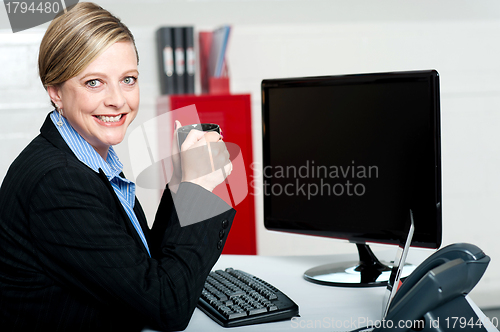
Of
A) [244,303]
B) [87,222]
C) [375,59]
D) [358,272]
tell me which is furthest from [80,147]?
[375,59]

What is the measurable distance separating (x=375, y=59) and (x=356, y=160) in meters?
1.99

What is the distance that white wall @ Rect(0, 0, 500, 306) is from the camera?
112 inches

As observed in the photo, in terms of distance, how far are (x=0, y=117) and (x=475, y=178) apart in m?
2.86

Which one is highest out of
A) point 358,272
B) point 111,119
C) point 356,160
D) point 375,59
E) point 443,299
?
point 375,59

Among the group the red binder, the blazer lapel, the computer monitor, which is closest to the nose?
the blazer lapel

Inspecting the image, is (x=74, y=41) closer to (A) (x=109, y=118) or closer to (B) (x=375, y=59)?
(A) (x=109, y=118)

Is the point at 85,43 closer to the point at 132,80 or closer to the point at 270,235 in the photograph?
the point at 132,80

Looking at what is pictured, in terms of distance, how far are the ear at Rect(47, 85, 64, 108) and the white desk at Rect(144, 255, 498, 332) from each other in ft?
1.73

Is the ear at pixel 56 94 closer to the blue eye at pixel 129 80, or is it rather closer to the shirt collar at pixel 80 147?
the shirt collar at pixel 80 147

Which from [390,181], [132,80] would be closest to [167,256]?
[132,80]

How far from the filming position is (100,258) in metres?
0.86

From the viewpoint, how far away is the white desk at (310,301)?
950mm

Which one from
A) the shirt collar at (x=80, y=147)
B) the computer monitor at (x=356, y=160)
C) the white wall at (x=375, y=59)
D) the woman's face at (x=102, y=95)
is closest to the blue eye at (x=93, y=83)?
the woman's face at (x=102, y=95)

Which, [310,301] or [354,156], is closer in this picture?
[310,301]
